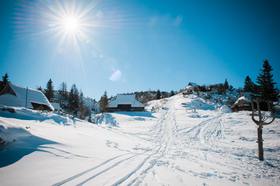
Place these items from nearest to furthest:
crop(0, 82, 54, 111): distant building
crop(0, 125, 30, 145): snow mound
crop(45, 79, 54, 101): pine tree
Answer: crop(0, 125, 30, 145): snow mound, crop(0, 82, 54, 111): distant building, crop(45, 79, 54, 101): pine tree

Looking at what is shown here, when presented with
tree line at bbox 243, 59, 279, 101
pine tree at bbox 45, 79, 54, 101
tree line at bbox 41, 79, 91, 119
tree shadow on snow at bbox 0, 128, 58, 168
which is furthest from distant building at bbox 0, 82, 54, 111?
tree line at bbox 243, 59, 279, 101

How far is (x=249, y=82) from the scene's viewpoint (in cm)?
8238

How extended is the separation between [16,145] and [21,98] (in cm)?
3477

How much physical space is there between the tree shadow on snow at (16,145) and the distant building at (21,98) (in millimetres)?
30028

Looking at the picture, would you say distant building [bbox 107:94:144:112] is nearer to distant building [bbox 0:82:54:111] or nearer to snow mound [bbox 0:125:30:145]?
distant building [bbox 0:82:54:111]

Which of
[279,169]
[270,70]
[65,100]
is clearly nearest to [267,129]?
[279,169]

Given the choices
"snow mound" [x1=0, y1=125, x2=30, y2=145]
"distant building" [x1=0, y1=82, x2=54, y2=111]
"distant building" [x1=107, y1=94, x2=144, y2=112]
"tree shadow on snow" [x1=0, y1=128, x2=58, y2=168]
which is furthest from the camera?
"distant building" [x1=107, y1=94, x2=144, y2=112]

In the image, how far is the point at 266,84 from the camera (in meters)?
43.8

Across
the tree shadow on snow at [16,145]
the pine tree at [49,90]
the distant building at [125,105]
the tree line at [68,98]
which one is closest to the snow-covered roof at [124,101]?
the distant building at [125,105]

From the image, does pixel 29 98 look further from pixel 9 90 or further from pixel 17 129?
pixel 17 129

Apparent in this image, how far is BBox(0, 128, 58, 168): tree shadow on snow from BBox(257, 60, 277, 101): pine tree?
48927 millimetres

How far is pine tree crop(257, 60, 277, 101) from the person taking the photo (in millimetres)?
42188

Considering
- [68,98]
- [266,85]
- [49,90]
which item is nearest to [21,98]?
[68,98]

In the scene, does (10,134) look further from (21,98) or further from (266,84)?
(266,84)
